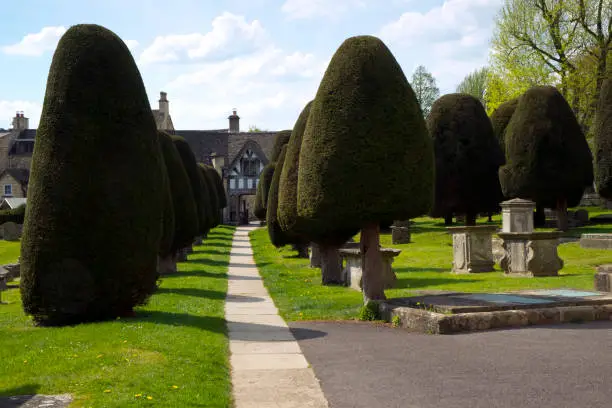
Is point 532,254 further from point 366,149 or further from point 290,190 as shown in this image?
point 366,149

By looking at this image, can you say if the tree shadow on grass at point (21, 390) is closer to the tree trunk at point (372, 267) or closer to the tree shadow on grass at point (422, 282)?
the tree trunk at point (372, 267)

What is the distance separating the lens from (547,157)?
33656 mm

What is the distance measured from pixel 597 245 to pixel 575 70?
934 inches

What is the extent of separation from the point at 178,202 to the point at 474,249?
9834 millimetres

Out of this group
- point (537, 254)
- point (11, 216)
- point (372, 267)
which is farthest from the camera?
point (11, 216)

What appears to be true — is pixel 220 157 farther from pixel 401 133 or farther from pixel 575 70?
pixel 401 133

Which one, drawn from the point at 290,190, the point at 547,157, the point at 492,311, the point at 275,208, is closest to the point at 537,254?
the point at 290,190

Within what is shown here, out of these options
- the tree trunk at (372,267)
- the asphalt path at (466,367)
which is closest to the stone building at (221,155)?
the tree trunk at (372,267)

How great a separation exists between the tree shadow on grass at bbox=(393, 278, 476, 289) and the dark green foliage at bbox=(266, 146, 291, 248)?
22.5 ft

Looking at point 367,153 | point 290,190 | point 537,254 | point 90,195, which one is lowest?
point 537,254

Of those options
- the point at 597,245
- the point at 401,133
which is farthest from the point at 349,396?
the point at 597,245

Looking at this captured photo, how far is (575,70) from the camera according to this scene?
149ft

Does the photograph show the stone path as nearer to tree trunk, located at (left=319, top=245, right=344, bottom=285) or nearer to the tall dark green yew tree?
tree trunk, located at (left=319, top=245, right=344, bottom=285)

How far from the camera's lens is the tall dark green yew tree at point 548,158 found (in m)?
33.5
